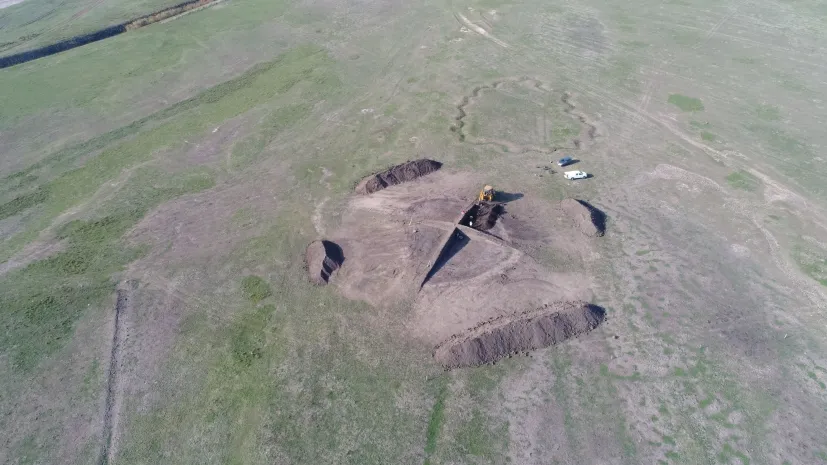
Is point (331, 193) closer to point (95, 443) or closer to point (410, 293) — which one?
point (410, 293)

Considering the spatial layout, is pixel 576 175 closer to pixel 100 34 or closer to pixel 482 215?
pixel 482 215

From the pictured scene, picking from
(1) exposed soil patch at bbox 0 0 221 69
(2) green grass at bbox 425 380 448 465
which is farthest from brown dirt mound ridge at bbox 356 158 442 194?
(1) exposed soil patch at bbox 0 0 221 69

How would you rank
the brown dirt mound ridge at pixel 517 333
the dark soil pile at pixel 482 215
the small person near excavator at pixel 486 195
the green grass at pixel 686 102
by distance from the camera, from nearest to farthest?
the brown dirt mound ridge at pixel 517 333
the dark soil pile at pixel 482 215
the small person near excavator at pixel 486 195
the green grass at pixel 686 102

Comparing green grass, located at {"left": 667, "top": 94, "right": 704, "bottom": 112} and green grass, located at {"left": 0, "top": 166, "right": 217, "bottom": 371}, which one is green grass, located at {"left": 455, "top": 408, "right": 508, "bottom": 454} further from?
green grass, located at {"left": 667, "top": 94, "right": 704, "bottom": 112}

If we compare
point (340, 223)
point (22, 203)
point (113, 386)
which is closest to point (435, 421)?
point (340, 223)

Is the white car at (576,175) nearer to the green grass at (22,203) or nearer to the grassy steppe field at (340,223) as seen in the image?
the grassy steppe field at (340,223)

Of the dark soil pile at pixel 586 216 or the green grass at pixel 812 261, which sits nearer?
the green grass at pixel 812 261

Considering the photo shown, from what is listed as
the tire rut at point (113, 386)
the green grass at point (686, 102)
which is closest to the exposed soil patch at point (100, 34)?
the tire rut at point (113, 386)
